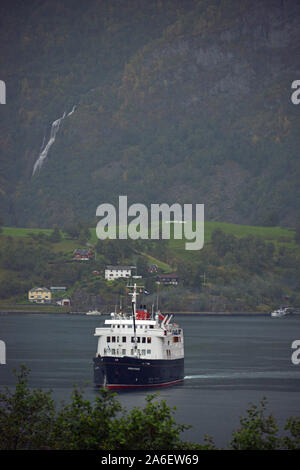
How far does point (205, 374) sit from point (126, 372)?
69.0 ft

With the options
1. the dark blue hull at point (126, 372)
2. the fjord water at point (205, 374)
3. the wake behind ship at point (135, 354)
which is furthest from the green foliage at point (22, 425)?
the wake behind ship at point (135, 354)

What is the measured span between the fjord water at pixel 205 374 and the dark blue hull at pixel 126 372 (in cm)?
162

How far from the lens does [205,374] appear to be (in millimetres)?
112188

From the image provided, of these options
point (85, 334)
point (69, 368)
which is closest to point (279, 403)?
point (69, 368)

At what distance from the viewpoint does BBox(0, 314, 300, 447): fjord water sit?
8288cm

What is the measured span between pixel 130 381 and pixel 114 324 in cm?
681

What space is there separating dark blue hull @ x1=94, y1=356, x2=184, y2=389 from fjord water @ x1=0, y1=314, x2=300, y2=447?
162 cm

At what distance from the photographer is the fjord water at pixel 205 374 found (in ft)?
272

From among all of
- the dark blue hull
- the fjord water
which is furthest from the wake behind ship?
the fjord water

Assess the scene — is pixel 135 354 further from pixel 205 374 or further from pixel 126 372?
pixel 205 374

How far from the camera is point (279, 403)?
89.2 meters

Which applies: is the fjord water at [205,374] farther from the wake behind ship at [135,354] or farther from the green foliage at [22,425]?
the green foliage at [22,425]

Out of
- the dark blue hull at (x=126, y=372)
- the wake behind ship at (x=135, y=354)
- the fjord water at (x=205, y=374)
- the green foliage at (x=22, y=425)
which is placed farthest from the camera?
the wake behind ship at (x=135, y=354)

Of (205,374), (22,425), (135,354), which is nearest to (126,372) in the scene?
(135,354)
